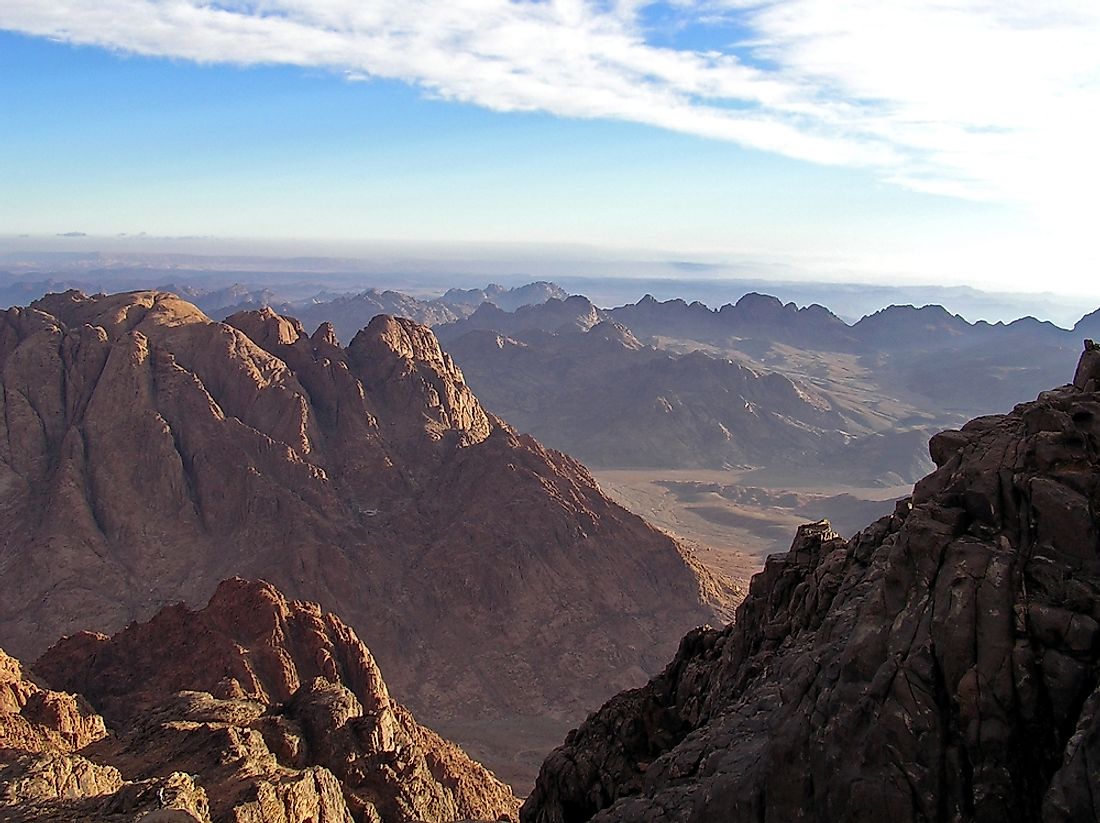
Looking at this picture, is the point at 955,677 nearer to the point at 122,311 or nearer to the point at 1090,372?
the point at 1090,372

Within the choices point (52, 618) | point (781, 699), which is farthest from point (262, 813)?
point (52, 618)

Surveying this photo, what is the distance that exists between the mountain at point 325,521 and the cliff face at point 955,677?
1886 inches

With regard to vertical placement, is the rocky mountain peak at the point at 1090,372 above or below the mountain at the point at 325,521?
above

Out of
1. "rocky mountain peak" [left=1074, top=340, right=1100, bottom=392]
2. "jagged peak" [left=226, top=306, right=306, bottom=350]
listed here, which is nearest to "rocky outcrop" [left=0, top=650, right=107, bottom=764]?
"rocky mountain peak" [left=1074, top=340, right=1100, bottom=392]

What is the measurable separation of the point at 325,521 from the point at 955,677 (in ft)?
249

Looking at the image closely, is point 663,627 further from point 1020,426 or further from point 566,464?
point 1020,426

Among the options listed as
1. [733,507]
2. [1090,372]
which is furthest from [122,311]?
[733,507]

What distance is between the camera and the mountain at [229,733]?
26547mm

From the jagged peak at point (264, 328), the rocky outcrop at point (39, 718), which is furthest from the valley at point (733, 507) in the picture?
the rocky outcrop at point (39, 718)

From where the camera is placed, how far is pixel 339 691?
39875 millimetres

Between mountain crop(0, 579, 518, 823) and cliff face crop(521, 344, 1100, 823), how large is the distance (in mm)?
14008

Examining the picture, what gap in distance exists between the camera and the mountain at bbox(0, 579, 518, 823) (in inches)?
1045

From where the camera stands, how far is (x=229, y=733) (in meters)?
32.6

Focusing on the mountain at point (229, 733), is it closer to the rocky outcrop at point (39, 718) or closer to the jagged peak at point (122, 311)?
the rocky outcrop at point (39, 718)
